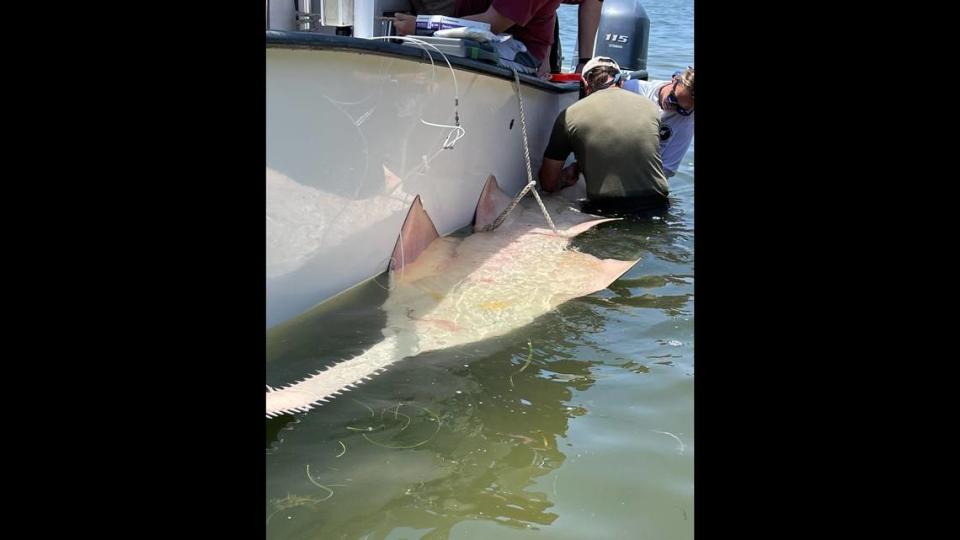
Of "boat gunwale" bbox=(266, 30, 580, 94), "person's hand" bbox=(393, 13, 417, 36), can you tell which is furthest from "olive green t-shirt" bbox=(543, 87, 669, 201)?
"person's hand" bbox=(393, 13, 417, 36)

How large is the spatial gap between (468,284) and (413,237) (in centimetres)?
42

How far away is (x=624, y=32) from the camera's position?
8.45 m

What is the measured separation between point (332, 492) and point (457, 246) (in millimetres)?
2534

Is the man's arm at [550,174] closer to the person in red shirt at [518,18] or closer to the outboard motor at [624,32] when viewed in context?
the person in red shirt at [518,18]

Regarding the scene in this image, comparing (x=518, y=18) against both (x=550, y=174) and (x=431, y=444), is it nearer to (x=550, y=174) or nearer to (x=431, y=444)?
(x=550, y=174)

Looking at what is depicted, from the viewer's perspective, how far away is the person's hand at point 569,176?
668 centimetres

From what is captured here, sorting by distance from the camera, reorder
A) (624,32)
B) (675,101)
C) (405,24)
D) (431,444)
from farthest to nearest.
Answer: (624,32) < (675,101) < (405,24) < (431,444)

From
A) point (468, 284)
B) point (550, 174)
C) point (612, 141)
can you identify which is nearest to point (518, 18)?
point (612, 141)

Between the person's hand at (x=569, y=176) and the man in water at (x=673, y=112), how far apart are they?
2.26 feet

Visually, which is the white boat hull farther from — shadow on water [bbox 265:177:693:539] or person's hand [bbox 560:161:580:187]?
person's hand [bbox 560:161:580:187]

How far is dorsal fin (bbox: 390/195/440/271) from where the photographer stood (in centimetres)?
458
